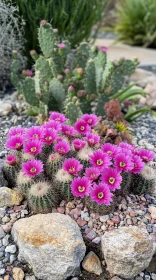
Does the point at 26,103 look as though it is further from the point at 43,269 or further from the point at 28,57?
the point at 43,269

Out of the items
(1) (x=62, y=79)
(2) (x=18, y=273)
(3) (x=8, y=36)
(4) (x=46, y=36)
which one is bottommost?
Result: (2) (x=18, y=273)

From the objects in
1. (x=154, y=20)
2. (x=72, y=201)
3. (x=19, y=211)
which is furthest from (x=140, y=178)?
(x=154, y=20)

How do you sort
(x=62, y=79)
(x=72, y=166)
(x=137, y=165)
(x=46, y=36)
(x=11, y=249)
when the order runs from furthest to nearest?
(x=62, y=79), (x=46, y=36), (x=137, y=165), (x=72, y=166), (x=11, y=249)

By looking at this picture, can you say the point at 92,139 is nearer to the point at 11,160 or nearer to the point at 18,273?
the point at 11,160

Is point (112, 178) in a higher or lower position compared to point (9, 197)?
higher

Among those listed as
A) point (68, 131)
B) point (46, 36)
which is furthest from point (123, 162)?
point (46, 36)

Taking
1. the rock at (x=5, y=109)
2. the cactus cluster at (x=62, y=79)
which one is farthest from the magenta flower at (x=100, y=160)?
the rock at (x=5, y=109)
